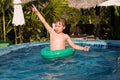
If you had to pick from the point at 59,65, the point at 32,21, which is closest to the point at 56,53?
the point at 59,65

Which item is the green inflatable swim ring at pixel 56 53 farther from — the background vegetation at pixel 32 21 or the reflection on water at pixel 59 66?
the background vegetation at pixel 32 21

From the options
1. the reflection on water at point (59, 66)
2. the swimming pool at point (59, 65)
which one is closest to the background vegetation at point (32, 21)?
the swimming pool at point (59, 65)

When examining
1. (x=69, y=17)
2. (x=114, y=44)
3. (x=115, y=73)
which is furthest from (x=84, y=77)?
(x=69, y=17)

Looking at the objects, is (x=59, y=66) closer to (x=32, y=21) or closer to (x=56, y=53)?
(x=56, y=53)

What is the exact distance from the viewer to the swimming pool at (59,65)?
708 cm

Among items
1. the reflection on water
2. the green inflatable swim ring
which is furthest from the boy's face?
the reflection on water

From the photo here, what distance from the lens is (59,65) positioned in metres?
8.49

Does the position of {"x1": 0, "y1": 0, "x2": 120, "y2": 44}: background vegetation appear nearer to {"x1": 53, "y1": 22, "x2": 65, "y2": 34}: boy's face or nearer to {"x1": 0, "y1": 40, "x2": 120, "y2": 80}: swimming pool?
{"x1": 0, "y1": 40, "x2": 120, "y2": 80}: swimming pool

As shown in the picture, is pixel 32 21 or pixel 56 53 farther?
pixel 32 21

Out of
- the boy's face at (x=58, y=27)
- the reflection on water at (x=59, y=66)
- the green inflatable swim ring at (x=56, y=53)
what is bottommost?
the reflection on water at (x=59, y=66)

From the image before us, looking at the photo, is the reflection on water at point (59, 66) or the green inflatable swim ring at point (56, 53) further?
the green inflatable swim ring at point (56, 53)

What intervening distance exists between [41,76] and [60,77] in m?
0.43

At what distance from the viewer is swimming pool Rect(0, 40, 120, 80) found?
23.2 ft

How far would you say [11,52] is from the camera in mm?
10273
